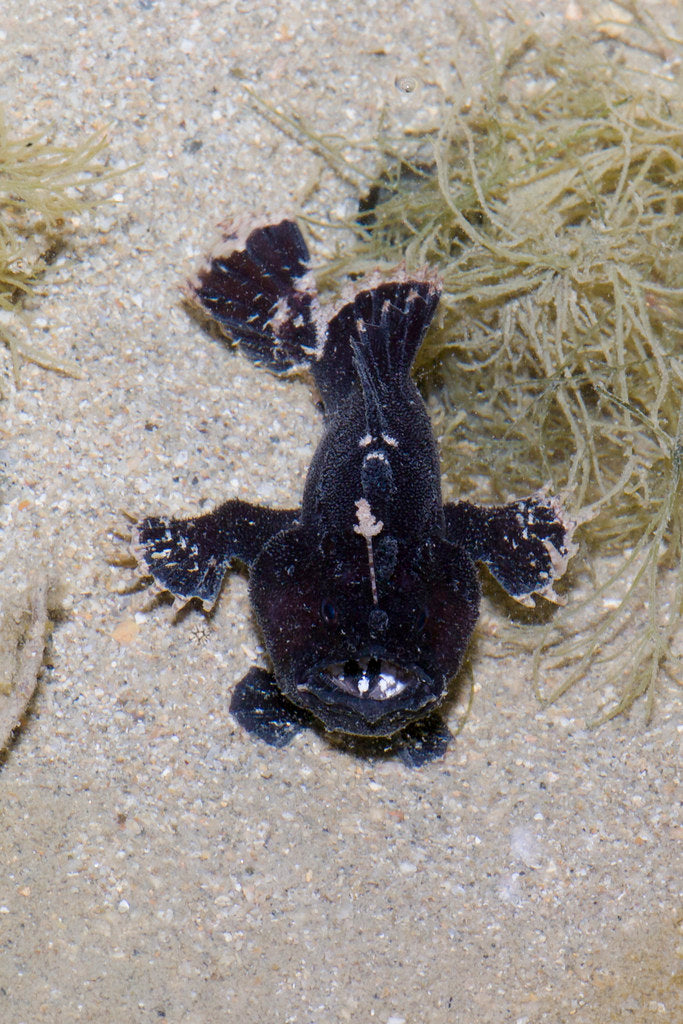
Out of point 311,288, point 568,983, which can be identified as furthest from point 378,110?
point 568,983

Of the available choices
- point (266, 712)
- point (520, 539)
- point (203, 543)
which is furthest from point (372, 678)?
point (520, 539)

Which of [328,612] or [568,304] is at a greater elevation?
[568,304]

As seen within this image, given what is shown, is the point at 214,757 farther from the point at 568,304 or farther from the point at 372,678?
the point at 568,304

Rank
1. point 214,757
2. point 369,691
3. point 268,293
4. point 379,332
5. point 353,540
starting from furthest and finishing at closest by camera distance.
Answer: point 268,293 < point 379,332 < point 214,757 < point 353,540 < point 369,691

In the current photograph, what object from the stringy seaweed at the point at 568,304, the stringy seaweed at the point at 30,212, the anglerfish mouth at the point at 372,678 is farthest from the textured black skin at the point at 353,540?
the stringy seaweed at the point at 30,212

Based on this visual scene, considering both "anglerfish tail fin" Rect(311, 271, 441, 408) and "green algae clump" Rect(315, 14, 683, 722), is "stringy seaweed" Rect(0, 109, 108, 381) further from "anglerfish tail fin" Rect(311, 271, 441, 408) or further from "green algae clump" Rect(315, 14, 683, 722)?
"green algae clump" Rect(315, 14, 683, 722)
